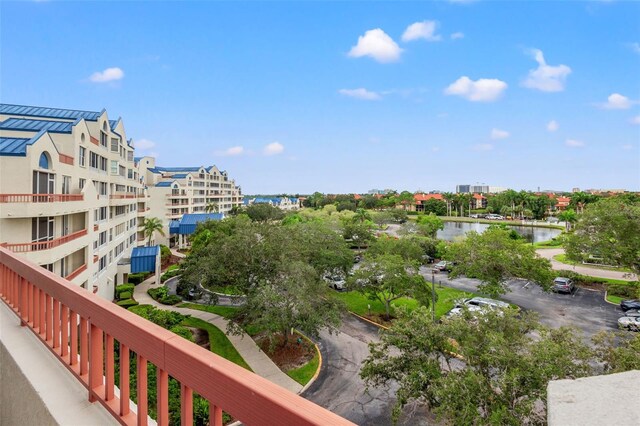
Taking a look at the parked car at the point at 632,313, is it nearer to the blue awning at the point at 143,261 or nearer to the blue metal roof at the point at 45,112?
the blue awning at the point at 143,261

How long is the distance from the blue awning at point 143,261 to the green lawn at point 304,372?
17.4m

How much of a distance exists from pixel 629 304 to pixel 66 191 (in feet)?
106

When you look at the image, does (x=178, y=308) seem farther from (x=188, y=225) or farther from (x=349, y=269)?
(x=188, y=225)

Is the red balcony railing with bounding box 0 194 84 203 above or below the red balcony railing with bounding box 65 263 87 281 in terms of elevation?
above

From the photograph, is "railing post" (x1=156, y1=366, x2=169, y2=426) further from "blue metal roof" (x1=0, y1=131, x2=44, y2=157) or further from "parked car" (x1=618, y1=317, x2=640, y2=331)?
"parked car" (x1=618, y1=317, x2=640, y2=331)

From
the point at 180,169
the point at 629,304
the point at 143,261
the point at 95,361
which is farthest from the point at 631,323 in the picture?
the point at 180,169

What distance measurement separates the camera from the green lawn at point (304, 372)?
538 inches

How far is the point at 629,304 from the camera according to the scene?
21531 millimetres

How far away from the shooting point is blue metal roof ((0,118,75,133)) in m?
16.0

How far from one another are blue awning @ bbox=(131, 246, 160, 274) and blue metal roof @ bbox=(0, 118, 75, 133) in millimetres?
12349

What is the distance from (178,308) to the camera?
71.6 feet

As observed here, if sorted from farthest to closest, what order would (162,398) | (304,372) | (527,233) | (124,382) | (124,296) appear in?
(527,233), (124,296), (304,372), (124,382), (162,398)

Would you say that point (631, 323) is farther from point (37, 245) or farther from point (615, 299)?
point (37, 245)

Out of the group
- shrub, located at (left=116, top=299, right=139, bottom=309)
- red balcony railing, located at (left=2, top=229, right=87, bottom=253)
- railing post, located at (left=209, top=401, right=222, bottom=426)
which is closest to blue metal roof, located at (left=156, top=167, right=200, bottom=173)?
shrub, located at (left=116, top=299, right=139, bottom=309)
